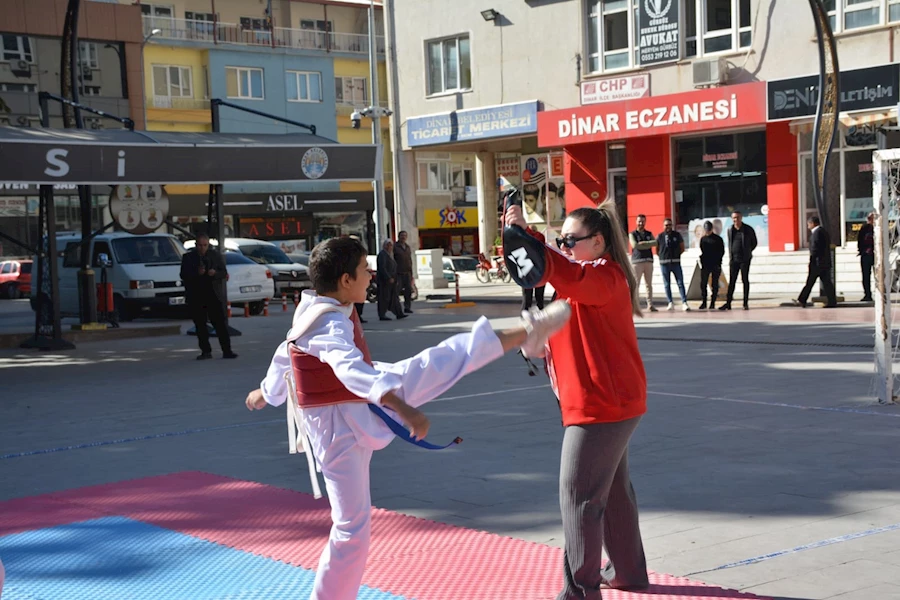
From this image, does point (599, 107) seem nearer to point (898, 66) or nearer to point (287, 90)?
point (898, 66)

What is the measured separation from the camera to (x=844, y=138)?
25.6 meters

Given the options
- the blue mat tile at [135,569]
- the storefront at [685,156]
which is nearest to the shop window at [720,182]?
the storefront at [685,156]

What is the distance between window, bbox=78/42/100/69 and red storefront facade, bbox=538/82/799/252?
2101cm

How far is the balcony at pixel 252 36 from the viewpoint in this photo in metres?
51.0

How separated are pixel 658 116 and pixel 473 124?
6649 mm

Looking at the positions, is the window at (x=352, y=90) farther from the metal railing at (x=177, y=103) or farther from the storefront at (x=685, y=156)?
the storefront at (x=685, y=156)

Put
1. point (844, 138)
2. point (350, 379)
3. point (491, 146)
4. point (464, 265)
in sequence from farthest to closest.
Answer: point (464, 265) → point (491, 146) → point (844, 138) → point (350, 379)

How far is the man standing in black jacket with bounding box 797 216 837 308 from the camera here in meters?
20.0

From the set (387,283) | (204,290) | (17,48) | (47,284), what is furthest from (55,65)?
(204,290)

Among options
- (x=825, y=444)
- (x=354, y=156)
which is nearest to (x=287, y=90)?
(x=354, y=156)

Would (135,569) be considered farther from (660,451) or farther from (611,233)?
(660,451)

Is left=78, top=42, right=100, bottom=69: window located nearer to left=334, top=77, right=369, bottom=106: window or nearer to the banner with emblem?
left=334, top=77, right=369, bottom=106: window

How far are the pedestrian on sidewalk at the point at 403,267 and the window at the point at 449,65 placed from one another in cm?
1115

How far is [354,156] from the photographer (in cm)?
1683
